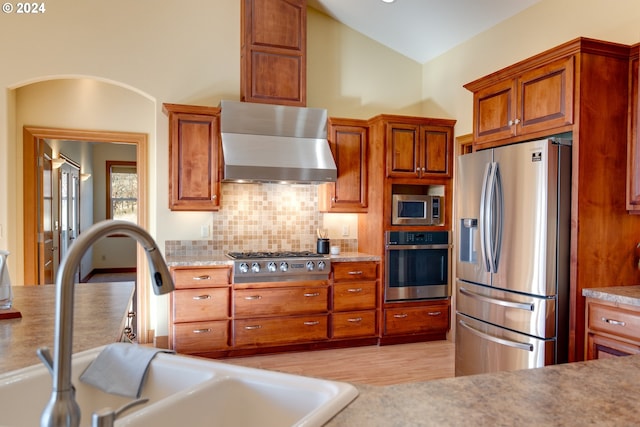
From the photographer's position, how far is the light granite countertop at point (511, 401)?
2.86ft

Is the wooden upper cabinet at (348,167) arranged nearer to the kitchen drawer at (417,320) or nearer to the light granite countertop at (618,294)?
the kitchen drawer at (417,320)

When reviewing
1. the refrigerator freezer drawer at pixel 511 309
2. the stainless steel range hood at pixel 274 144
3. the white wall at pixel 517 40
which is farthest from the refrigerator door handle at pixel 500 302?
the white wall at pixel 517 40

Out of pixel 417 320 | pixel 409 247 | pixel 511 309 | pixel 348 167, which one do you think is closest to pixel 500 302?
pixel 511 309

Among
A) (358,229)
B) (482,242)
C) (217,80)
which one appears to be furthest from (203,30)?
(482,242)

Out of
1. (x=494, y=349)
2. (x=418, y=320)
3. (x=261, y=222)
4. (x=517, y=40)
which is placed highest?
(x=517, y=40)

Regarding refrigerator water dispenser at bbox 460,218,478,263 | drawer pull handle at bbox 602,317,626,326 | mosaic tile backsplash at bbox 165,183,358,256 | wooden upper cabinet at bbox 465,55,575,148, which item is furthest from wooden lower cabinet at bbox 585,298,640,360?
mosaic tile backsplash at bbox 165,183,358,256

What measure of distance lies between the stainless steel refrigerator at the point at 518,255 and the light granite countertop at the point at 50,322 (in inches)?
86.0

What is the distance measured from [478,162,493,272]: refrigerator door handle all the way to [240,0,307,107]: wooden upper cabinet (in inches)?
81.3

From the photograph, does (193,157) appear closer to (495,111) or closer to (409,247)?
(409,247)

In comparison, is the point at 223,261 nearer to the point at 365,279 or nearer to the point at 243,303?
the point at 243,303

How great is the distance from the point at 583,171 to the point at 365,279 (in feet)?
7.31

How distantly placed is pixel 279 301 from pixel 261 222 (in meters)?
0.90

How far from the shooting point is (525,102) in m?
2.83

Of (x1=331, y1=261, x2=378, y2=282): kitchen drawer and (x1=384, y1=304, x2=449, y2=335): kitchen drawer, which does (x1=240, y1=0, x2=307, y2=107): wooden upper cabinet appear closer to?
(x1=331, y1=261, x2=378, y2=282): kitchen drawer
